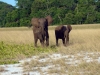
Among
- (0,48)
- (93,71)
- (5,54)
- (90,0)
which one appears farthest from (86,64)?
(90,0)

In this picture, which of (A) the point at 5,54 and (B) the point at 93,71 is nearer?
(B) the point at 93,71

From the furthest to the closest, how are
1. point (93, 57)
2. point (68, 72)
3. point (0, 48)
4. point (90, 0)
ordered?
1. point (90, 0)
2. point (0, 48)
3. point (93, 57)
4. point (68, 72)

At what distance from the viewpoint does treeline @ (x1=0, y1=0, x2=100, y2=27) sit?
55.1 meters

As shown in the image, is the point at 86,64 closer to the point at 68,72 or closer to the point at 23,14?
the point at 68,72

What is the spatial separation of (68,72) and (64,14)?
5001cm

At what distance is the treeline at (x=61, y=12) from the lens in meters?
55.1

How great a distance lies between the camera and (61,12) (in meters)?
56.6

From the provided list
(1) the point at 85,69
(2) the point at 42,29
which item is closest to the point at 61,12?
(2) the point at 42,29

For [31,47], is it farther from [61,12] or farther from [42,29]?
[61,12]

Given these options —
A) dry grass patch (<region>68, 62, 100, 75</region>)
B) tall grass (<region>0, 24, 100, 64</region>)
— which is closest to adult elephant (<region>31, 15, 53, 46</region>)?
tall grass (<region>0, 24, 100, 64</region>)

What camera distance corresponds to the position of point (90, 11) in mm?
55062

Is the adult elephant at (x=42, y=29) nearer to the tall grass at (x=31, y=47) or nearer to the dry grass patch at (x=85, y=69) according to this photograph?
the tall grass at (x=31, y=47)

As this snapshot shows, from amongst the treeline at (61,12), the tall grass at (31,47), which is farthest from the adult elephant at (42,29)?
the treeline at (61,12)

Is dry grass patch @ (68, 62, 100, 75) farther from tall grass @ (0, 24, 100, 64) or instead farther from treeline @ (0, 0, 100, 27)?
treeline @ (0, 0, 100, 27)
